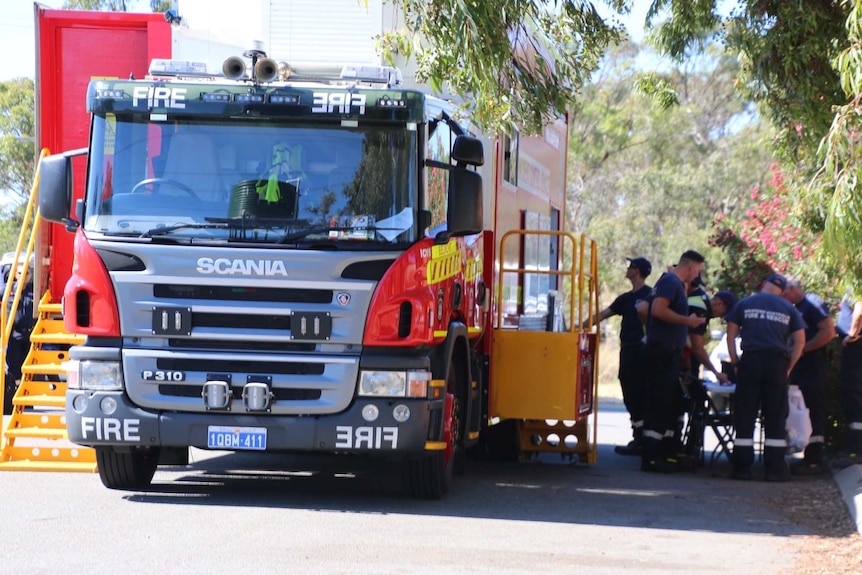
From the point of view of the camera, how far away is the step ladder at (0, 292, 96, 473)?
10.8 meters

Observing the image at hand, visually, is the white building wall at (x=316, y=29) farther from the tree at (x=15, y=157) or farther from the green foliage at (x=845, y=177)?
the tree at (x=15, y=157)

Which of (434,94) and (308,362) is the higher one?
(434,94)

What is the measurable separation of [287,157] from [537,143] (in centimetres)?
468

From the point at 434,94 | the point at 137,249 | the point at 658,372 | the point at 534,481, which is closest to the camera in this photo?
the point at 137,249

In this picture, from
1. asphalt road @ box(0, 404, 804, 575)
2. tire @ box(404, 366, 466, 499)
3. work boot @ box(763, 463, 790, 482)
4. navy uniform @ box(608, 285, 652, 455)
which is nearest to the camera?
asphalt road @ box(0, 404, 804, 575)

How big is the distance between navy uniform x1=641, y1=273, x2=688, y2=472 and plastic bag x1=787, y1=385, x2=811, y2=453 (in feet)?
3.78

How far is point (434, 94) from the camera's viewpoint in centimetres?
1053

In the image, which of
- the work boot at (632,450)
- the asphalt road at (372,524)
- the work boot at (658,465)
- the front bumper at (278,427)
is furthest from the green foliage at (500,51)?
the work boot at (632,450)

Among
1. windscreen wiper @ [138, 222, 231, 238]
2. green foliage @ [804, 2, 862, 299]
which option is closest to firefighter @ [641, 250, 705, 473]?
green foliage @ [804, 2, 862, 299]

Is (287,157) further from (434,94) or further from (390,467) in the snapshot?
(390,467)

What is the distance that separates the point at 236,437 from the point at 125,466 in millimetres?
1246

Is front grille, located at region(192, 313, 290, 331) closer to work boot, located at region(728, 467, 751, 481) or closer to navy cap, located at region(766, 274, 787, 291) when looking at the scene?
work boot, located at region(728, 467, 751, 481)

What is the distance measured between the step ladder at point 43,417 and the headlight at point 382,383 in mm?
2857

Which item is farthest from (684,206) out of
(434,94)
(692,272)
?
(434,94)
